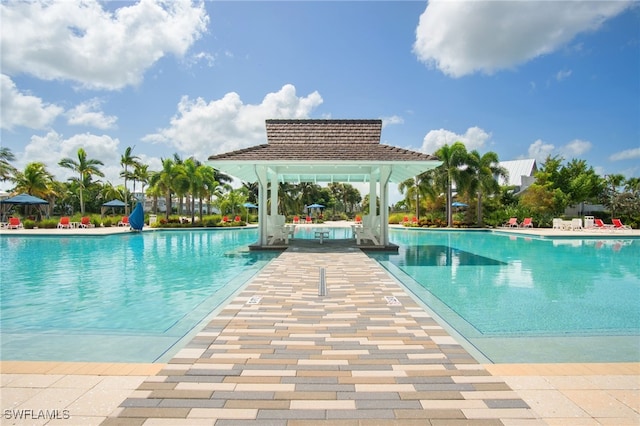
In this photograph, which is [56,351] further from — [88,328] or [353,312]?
[353,312]

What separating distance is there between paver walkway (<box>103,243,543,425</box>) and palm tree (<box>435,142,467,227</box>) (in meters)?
23.9

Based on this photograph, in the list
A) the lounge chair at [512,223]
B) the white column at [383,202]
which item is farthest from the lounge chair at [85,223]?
the lounge chair at [512,223]

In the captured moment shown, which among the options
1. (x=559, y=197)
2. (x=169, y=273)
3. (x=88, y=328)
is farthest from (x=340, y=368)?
(x=559, y=197)

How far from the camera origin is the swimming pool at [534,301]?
4.36 metres

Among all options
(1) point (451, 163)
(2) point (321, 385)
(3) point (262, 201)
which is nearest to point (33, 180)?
(3) point (262, 201)

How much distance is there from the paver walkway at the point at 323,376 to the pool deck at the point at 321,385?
1 cm

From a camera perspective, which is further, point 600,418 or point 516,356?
point 516,356

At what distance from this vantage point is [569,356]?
407cm

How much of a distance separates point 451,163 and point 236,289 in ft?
78.4

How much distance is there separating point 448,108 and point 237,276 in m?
18.7

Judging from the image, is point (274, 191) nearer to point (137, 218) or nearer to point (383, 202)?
point (383, 202)

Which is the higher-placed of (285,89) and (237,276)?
(285,89)

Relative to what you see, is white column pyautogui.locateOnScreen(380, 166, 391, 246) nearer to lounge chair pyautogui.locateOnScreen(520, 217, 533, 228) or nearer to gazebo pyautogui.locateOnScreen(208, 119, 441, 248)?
gazebo pyautogui.locateOnScreen(208, 119, 441, 248)

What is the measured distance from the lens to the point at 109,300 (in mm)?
Result: 6727
